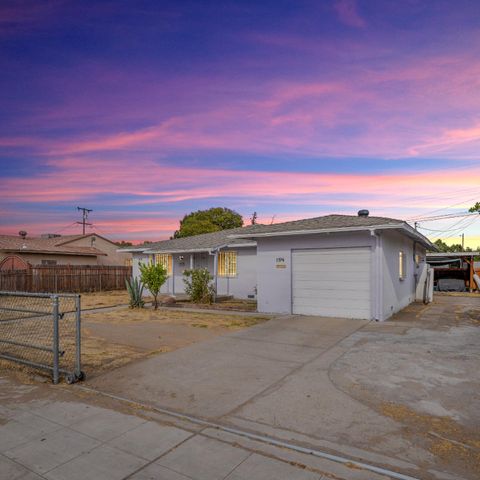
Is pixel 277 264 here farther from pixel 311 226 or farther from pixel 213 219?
pixel 213 219

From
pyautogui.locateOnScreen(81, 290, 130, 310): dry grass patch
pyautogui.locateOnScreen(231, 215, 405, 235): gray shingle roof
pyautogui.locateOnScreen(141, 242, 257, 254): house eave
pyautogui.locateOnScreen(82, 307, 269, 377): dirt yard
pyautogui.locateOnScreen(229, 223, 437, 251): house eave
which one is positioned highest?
pyautogui.locateOnScreen(231, 215, 405, 235): gray shingle roof

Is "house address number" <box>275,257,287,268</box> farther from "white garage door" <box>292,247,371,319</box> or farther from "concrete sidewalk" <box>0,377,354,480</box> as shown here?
"concrete sidewalk" <box>0,377,354,480</box>

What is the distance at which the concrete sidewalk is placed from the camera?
10.5 feet

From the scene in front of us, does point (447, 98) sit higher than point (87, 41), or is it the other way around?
point (87, 41)

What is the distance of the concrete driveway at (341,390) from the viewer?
12.3ft

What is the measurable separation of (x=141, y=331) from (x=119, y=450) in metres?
7.04

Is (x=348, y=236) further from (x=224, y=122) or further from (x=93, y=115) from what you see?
(x=93, y=115)

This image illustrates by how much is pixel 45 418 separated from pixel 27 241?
3291 cm

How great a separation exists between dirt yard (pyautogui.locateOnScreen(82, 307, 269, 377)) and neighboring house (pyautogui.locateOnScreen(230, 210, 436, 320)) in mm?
1527

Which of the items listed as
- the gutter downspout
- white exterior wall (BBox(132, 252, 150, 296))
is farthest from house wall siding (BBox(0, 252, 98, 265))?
the gutter downspout

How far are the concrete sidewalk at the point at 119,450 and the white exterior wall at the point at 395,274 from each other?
9730 mm

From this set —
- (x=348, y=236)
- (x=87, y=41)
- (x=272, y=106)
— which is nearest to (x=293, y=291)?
(x=348, y=236)

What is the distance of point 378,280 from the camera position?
467 inches

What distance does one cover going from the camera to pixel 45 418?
441 cm
